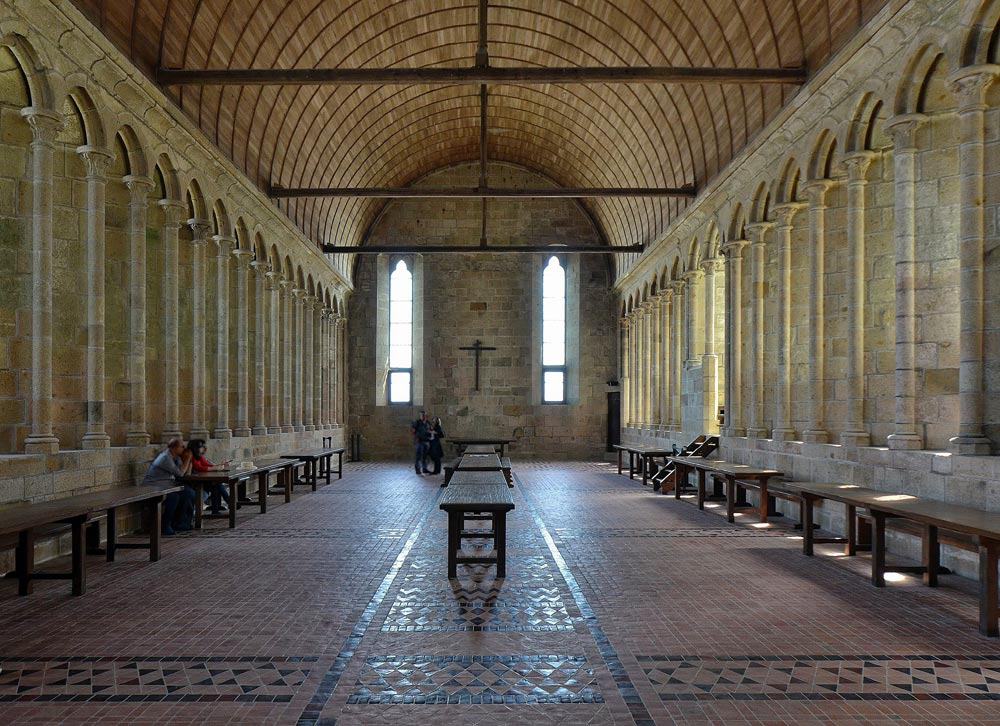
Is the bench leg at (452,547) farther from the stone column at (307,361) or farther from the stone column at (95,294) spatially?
the stone column at (307,361)

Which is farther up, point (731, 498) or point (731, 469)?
point (731, 469)

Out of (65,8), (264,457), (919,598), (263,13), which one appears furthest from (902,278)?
(264,457)

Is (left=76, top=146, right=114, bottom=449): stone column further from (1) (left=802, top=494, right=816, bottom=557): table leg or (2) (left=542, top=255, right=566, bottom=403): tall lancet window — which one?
(2) (left=542, top=255, right=566, bottom=403): tall lancet window

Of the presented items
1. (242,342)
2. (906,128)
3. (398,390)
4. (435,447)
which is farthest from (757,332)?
(398,390)

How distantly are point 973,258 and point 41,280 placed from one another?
392 inches

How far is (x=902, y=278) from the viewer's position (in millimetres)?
9750

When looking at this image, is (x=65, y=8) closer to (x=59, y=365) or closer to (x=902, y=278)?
(x=59, y=365)

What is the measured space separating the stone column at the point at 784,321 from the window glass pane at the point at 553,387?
51.3 feet

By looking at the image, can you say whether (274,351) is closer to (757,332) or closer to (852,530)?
(757,332)

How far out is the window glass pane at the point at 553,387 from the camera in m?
29.3

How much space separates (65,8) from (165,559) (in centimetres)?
624

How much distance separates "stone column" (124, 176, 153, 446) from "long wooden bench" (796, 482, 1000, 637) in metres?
8.93

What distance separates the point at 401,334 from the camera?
2966 cm

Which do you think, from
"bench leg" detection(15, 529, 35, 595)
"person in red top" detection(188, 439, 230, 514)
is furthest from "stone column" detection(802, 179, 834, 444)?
"bench leg" detection(15, 529, 35, 595)
